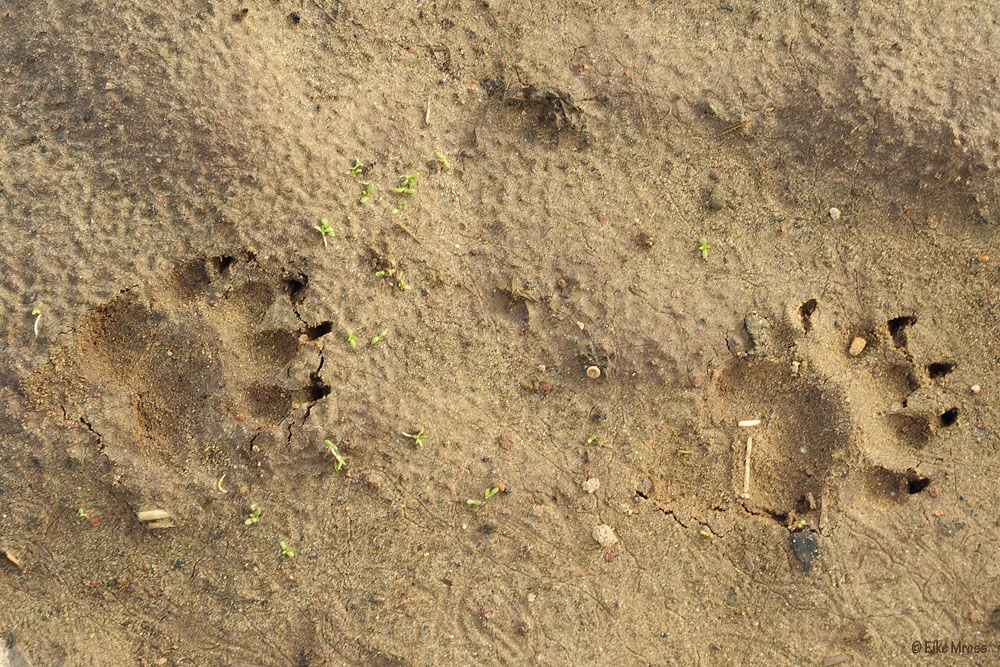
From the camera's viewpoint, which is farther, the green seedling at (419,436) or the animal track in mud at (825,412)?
the animal track in mud at (825,412)

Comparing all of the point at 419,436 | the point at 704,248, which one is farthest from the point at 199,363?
the point at 704,248

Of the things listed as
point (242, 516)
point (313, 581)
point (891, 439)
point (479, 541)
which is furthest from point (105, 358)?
point (891, 439)

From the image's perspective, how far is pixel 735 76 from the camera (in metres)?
3.44

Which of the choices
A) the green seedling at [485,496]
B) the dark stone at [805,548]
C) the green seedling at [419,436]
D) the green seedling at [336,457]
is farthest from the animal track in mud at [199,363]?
the dark stone at [805,548]

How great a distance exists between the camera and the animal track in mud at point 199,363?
322cm

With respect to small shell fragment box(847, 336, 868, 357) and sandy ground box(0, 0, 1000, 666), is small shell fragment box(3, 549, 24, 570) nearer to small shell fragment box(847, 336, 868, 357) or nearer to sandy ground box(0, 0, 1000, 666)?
sandy ground box(0, 0, 1000, 666)

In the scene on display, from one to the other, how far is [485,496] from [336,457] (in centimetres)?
74

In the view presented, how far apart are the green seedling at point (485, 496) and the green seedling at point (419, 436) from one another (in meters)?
0.35

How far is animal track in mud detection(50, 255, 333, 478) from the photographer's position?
3.22 meters

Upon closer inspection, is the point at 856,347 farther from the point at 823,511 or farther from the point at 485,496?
the point at 485,496

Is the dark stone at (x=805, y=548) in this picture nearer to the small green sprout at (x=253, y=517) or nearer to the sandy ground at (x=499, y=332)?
the sandy ground at (x=499, y=332)

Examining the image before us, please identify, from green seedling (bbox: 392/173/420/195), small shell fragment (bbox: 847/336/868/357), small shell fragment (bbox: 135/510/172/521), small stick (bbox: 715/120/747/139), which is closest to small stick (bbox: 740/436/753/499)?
small shell fragment (bbox: 847/336/868/357)

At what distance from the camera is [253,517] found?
3191mm

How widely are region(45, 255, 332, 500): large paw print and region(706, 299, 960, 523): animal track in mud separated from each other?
2127 millimetres
